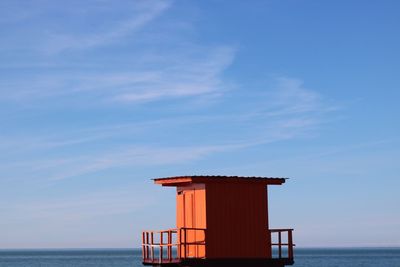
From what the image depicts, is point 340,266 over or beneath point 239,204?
beneath

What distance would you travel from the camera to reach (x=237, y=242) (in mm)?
36469

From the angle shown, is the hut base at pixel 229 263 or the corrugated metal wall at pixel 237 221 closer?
the hut base at pixel 229 263

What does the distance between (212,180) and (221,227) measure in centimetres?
207

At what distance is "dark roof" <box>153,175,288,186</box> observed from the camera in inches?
1422

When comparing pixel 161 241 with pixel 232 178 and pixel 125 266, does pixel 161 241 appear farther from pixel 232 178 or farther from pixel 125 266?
pixel 125 266

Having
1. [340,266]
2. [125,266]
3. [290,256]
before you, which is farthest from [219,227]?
[125,266]

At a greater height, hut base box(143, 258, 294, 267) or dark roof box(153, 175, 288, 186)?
dark roof box(153, 175, 288, 186)

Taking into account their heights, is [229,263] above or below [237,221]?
below

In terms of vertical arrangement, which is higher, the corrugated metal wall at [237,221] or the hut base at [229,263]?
the corrugated metal wall at [237,221]

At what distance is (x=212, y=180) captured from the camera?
3622 centimetres

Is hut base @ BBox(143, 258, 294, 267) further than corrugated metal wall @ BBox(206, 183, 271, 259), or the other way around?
corrugated metal wall @ BBox(206, 183, 271, 259)

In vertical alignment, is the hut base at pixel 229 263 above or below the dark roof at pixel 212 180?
below

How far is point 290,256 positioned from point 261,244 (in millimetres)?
2004

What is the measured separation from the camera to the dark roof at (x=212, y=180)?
36125 mm
